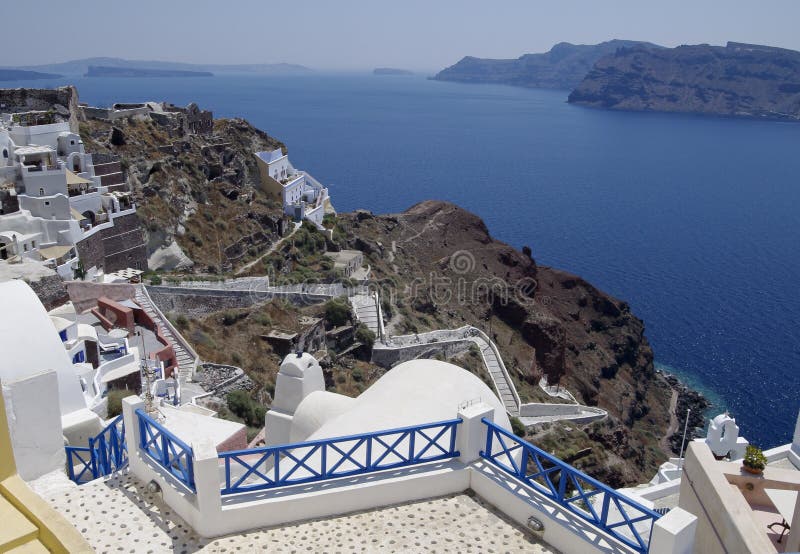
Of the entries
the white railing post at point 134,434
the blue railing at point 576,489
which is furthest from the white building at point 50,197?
the blue railing at point 576,489

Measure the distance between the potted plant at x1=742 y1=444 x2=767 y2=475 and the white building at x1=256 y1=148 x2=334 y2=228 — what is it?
133ft

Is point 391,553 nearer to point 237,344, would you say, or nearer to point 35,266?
point 35,266

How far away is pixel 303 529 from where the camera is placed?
7.63 m

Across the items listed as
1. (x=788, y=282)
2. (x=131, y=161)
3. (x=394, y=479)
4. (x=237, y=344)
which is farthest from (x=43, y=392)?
(x=788, y=282)

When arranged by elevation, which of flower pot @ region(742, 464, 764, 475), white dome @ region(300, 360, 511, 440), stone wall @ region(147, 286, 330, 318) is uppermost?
flower pot @ region(742, 464, 764, 475)

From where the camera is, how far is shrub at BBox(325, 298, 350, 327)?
102 ft

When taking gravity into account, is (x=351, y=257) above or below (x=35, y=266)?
below

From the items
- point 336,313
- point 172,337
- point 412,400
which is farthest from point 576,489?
point 336,313

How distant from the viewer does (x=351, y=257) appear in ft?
140

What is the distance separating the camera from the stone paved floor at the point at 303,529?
7340 millimetres

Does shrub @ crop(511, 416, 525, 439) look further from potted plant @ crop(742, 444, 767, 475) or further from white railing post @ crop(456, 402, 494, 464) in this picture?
potted plant @ crop(742, 444, 767, 475)

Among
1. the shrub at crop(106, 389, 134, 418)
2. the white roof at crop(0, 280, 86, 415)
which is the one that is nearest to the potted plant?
the white roof at crop(0, 280, 86, 415)

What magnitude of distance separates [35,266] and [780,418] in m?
39.5

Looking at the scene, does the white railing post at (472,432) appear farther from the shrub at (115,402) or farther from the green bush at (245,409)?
the green bush at (245,409)
